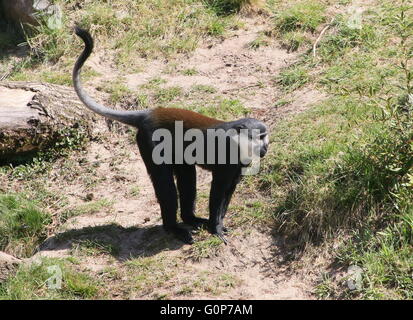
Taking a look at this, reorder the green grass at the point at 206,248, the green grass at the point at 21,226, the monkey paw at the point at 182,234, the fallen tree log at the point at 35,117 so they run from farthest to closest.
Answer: the fallen tree log at the point at 35,117 < the green grass at the point at 21,226 < the monkey paw at the point at 182,234 < the green grass at the point at 206,248

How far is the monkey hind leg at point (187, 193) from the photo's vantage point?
21.1 feet

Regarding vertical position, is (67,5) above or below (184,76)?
above

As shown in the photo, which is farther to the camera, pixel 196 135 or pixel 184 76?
pixel 184 76

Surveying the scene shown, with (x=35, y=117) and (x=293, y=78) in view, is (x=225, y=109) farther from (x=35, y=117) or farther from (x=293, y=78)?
(x=35, y=117)

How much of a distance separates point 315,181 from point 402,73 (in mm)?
2225

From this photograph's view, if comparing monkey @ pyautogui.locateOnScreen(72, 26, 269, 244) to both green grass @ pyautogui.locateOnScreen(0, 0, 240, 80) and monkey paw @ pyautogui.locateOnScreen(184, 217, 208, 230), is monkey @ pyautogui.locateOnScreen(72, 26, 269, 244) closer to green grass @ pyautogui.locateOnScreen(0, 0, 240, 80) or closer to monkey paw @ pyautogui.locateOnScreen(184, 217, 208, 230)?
monkey paw @ pyautogui.locateOnScreen(184, 217, 208, 230)

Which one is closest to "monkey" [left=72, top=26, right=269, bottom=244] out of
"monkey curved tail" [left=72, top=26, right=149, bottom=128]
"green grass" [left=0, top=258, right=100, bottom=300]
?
"monkey curved tail" [left=72, top=26, right=149, bottom=128]

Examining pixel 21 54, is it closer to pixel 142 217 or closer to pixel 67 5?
pixel 67 5

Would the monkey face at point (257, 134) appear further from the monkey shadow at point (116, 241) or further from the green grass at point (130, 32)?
the green grass at point (130, 32)

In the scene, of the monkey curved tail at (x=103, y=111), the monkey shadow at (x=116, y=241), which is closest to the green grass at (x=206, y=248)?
the monkey shadow at (x=116, y=241)

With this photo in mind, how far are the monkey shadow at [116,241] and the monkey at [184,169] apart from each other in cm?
16

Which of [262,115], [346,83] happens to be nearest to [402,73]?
[346,83]

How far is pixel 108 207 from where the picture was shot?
7.22 meters

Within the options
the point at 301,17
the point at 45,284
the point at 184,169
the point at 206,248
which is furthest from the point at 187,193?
the point at 301,17
